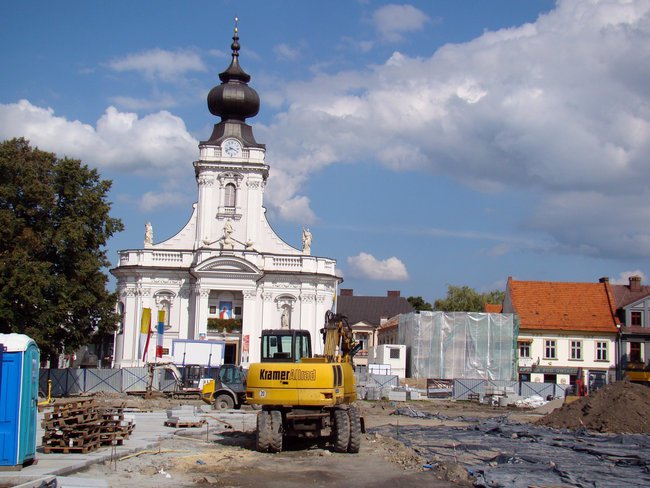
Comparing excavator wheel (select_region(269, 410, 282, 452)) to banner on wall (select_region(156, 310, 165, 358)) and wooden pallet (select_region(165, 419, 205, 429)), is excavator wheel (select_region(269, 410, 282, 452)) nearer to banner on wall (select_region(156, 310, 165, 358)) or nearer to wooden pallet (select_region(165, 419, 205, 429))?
wooden pallet (select_region(165, 419, 205, 429))

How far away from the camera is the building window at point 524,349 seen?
6064cm

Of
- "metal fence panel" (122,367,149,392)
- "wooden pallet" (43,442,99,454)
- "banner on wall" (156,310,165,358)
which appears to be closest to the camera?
"wooden pallet" (43,442,99,454)

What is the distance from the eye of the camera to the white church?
200 feet

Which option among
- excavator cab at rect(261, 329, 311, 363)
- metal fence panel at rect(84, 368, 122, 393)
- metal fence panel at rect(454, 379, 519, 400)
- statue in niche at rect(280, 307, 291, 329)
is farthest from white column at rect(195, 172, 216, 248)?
excavator cab at rect(261, 329, 311, 363)

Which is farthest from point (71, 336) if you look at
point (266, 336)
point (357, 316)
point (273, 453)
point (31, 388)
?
point (357, 316)

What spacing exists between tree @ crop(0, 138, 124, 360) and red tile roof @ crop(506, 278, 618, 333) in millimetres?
31670

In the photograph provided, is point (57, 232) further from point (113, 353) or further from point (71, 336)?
point (113, 353)

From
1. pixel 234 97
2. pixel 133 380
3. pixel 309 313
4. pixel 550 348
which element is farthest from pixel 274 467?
pixel 234 97

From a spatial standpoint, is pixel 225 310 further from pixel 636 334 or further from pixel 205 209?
pixel 636 334

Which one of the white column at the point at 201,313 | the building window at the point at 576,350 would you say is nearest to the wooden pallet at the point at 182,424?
the white column at the point at 201,313

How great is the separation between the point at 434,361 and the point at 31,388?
154ft

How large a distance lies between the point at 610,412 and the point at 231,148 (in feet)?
135

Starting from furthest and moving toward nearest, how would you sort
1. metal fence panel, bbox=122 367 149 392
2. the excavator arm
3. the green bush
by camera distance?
the green bush, metal fence panel, bbox=122 367 149 392, the excavator arm

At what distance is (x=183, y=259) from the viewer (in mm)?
63031
